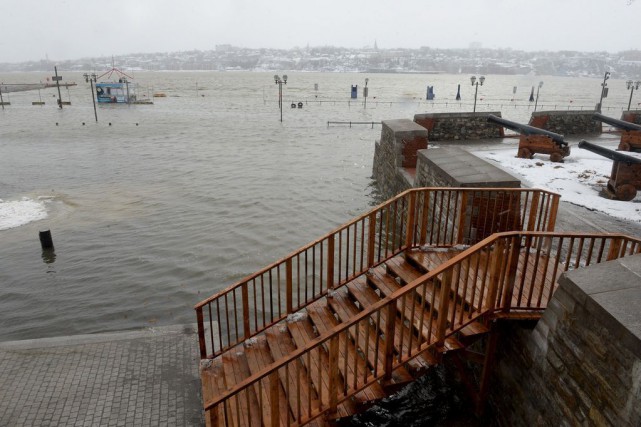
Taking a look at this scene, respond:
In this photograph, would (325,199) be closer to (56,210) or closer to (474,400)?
(56,210)

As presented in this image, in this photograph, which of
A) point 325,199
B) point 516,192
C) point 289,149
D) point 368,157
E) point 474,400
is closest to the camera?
point 474,400

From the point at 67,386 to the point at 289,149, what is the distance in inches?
904

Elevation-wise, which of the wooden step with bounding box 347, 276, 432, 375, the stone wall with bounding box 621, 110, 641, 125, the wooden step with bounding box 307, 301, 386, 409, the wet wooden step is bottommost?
the wet wooden step

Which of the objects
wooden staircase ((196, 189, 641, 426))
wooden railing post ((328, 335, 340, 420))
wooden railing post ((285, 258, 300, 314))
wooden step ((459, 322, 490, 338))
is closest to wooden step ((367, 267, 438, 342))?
wooden staircase ((196, 189, 641, 426))

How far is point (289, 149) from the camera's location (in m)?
28.4

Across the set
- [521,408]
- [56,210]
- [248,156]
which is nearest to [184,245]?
[56,210]

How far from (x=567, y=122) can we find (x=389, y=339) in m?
22.7

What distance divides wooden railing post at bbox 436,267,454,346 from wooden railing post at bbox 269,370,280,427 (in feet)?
5.99

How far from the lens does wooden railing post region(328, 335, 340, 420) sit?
4535mm

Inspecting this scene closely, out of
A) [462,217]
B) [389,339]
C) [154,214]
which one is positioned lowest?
[154,214]

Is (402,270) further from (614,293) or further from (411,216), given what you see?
(614,293)

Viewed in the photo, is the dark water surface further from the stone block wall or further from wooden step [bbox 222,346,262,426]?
the stone block wall

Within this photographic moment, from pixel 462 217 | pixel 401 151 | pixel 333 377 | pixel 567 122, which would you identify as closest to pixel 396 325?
pixel 333 377

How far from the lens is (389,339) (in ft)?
15.7
